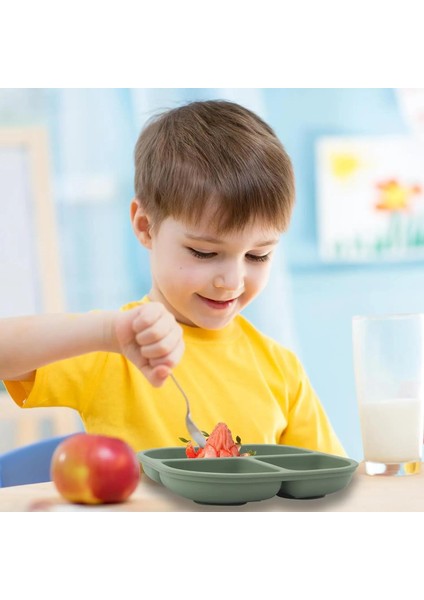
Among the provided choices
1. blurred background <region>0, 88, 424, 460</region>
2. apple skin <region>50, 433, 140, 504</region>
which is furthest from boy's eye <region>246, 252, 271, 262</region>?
blurred background <region>0, 88, 424, 460</region>

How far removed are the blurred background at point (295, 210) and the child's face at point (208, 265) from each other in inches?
60.9

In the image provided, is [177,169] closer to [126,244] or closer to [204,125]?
[204,125]

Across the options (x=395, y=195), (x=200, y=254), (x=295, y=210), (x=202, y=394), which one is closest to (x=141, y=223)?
(x=200, y=254)

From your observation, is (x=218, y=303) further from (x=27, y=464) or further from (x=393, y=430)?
(x=27, y=464)

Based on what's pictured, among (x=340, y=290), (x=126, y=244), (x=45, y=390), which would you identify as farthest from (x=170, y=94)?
(x=45, y=390)

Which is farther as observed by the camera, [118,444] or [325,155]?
[325,155]

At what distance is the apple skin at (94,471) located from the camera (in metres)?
0.77

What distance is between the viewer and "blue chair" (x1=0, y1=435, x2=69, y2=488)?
1339 mm

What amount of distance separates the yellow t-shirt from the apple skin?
0.99 feet

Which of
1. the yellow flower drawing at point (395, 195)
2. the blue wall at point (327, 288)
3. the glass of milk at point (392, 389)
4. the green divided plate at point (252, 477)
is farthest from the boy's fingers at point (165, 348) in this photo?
the yellow flower drawing at point (395, 195)

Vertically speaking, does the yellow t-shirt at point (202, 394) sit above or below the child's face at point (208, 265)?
below

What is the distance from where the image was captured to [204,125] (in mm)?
1181

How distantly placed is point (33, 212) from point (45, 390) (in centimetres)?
176

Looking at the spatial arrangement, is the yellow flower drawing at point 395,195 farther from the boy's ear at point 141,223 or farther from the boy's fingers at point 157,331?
the boy's fingers at point 157,331
